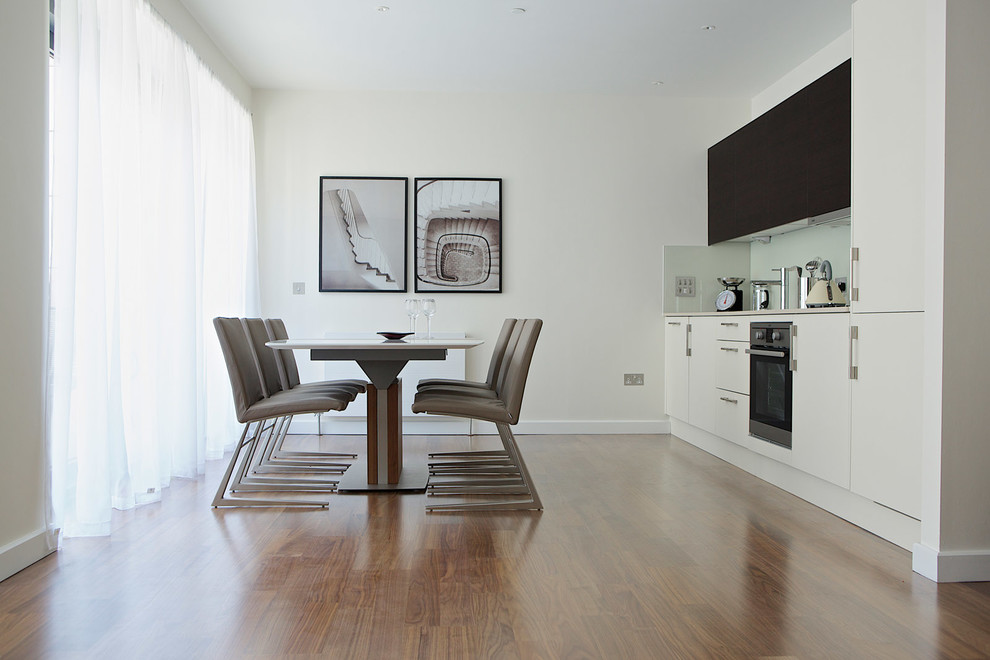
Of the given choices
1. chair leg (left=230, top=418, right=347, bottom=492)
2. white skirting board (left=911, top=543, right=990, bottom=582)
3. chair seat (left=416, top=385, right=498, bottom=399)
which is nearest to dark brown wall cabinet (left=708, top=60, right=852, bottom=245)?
white skirting board (left=911, top=543, right=990, bottom=582)

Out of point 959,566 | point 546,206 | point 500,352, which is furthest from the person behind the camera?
point 546,206

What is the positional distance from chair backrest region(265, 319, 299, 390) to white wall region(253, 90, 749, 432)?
93 centimetres

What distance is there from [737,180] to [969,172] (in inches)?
106

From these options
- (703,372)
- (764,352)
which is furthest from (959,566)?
(703,372)

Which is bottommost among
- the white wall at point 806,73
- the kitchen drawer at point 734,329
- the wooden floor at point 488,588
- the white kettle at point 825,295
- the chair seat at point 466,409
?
the wooden floor at point 488,588

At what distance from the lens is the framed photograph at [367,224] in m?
5.38

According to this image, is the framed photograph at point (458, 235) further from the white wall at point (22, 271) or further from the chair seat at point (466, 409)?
the white wall at point (22, 271)

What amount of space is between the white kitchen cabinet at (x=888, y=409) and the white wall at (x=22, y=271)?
3104mm

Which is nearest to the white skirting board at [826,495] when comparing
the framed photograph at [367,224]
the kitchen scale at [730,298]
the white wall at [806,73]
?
the kitchen scale at [730,298]

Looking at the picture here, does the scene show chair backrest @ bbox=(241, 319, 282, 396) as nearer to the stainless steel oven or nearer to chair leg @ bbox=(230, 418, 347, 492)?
chair leg @ bbox=(230, 418, 347, 492)

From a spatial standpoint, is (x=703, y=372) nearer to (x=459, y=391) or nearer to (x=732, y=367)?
(x=732, y=367)

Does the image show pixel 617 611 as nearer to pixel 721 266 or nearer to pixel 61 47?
pixel 61 47

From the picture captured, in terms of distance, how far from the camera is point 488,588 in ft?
7.27

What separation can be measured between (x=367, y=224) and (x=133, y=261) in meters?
2.27
